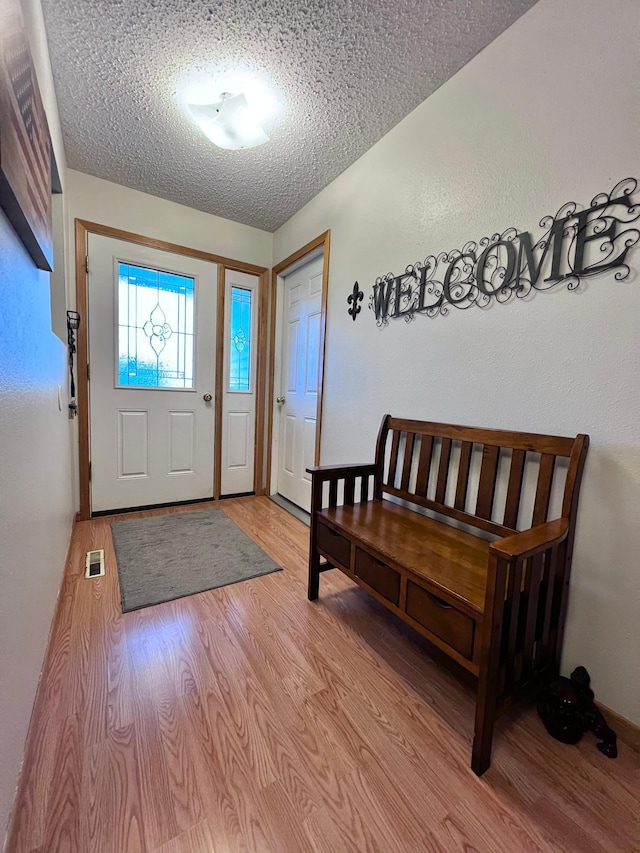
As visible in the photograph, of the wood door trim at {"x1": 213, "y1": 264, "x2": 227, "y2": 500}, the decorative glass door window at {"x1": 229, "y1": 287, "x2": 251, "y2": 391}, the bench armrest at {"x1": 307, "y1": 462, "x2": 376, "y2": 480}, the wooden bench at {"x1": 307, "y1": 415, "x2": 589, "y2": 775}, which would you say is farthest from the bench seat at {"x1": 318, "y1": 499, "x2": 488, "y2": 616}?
the decorative glass door window at {"x1": 229, "y1": 287, "x2": 251, "y2": 391}

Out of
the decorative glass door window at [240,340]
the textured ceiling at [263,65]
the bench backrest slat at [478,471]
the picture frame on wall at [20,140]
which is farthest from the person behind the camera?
the decorative glass door window at [240,340]

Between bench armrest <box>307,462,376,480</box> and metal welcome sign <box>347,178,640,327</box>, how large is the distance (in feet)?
2.68

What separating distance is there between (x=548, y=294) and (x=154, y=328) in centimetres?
256

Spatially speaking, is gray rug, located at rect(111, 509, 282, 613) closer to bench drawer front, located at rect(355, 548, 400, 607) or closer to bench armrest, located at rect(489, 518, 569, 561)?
bench drawer front, located at rect(355, 548, 400, 607)

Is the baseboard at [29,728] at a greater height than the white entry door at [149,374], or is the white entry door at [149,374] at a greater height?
the white entry door at [149,374]

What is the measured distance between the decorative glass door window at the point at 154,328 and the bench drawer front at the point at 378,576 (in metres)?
2.10

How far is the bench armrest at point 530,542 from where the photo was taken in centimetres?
86

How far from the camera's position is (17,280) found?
0.89 meters

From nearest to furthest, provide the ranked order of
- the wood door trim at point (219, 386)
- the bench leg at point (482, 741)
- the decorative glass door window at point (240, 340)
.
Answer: the bench leg at point (482, 741)
the wood door trim at point (219, 386)
the decorative glass door window at point (240, 340)

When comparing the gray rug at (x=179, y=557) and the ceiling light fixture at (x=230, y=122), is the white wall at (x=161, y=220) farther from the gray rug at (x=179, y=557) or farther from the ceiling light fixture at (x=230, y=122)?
the gray rug at (x=179, y=557)

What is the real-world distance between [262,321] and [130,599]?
7.57 feet

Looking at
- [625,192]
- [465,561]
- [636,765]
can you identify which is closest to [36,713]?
[465,561]

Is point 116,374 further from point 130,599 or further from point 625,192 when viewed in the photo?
point 625,192

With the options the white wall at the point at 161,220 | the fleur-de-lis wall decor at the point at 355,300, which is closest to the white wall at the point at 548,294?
the fleur-de-lis wall decor at the point at 355,300
